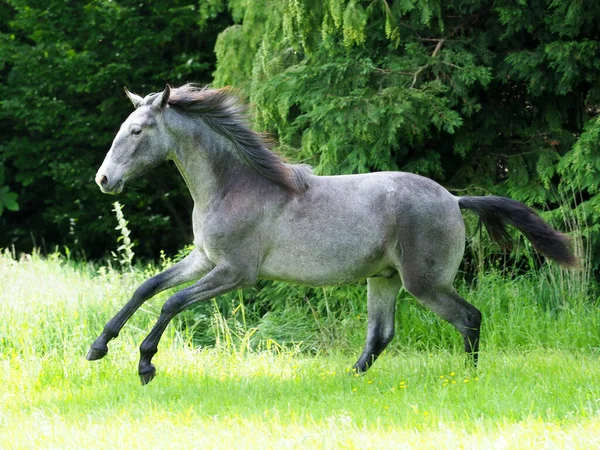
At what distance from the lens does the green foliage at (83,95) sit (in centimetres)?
1383

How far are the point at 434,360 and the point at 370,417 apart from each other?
73.5 inches

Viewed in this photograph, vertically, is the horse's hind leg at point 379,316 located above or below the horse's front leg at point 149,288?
below

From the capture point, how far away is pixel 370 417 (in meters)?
5.01

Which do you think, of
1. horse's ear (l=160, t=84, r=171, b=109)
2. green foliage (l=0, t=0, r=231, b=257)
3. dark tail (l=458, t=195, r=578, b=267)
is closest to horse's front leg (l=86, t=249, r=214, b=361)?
horse's ear (l=160, t=84, r=171, b=109)

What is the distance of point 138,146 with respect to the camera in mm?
5891

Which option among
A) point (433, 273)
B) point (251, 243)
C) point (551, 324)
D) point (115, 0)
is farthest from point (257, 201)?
point (115, 0)

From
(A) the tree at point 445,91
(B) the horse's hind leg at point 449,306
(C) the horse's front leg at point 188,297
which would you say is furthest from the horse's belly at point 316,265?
(A) the tree at point 445,91

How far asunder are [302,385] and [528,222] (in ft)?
7.18

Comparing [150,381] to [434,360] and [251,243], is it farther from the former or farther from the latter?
[434,360]

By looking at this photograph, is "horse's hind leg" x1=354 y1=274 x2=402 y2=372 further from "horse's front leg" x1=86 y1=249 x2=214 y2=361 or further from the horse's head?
the horse's head

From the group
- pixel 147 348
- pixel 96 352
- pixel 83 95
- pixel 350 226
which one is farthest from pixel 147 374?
pixel 83 95

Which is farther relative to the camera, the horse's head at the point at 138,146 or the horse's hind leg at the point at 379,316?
the horse's hind leg at the point at 379,316

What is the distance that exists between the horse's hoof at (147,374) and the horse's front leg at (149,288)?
0.29 meters

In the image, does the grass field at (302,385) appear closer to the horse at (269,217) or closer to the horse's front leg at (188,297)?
the horse's front leg at (188,297)
